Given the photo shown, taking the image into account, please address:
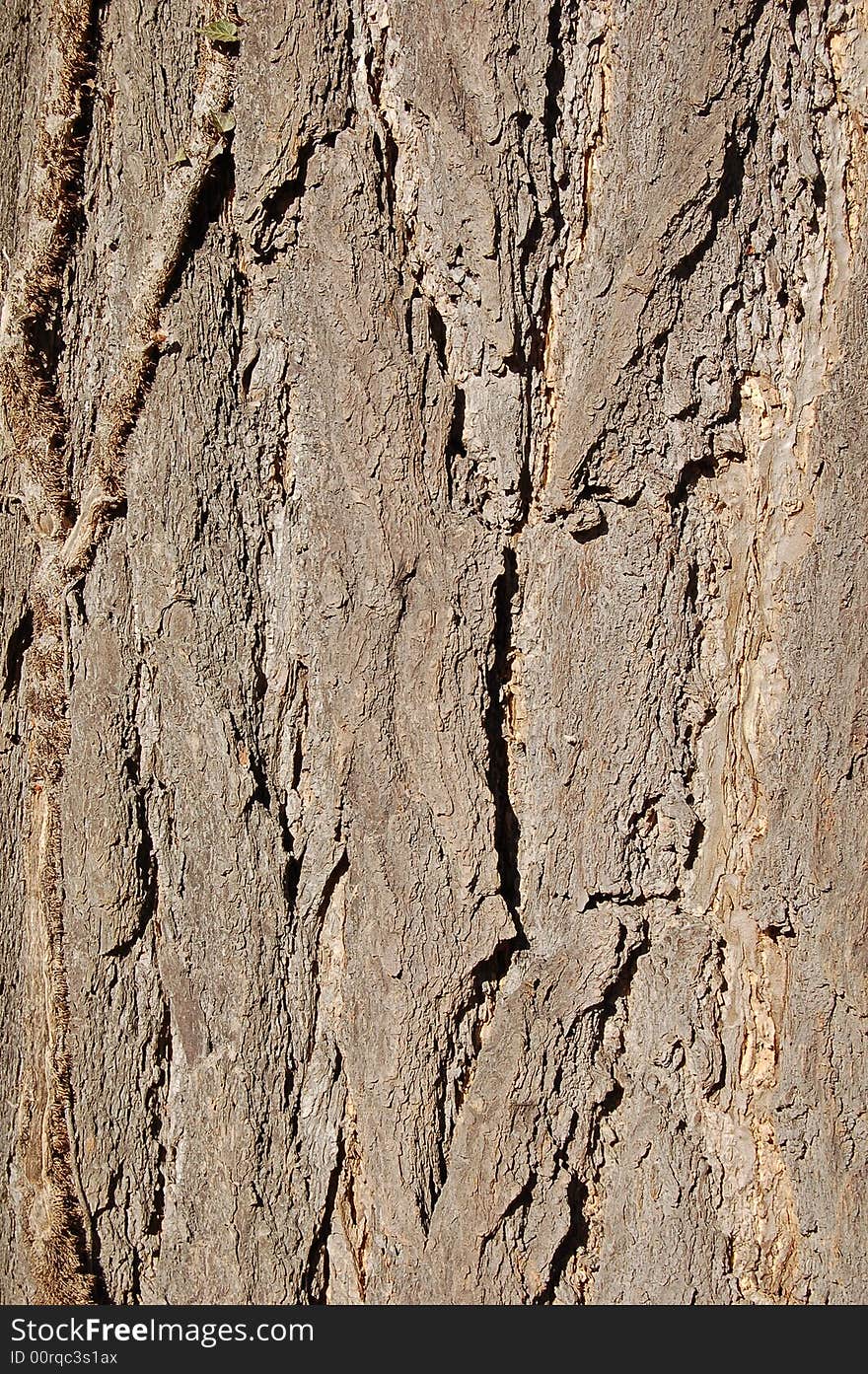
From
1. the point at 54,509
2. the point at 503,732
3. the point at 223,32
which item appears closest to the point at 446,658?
the point at 503,732

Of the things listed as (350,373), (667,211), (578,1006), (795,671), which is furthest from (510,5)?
(578,1006)

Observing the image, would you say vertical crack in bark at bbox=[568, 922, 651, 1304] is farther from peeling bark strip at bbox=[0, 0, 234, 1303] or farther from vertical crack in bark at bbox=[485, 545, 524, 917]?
peeling bark strip at bbox=[0, 0, 234, 1303]

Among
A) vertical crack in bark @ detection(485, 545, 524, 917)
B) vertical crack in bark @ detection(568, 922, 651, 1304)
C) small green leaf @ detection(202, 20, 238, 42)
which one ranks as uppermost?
small green leaf @ detection(202, 20, 238, 42)

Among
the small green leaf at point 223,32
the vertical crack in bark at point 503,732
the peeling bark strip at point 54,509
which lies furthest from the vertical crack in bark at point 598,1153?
the small green leaf at point 223,32

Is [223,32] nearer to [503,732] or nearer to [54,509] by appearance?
[54,509]

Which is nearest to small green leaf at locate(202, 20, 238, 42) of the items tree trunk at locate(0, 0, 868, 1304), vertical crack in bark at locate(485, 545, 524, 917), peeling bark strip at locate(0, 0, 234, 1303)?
tree trunk at locate(0, 0, 868, 1304)

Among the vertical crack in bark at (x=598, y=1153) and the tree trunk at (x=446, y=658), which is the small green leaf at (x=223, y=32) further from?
the vertical crack in bark at (x=598, y=1153)

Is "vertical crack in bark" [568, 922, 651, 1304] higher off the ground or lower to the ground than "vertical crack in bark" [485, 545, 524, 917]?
lower
